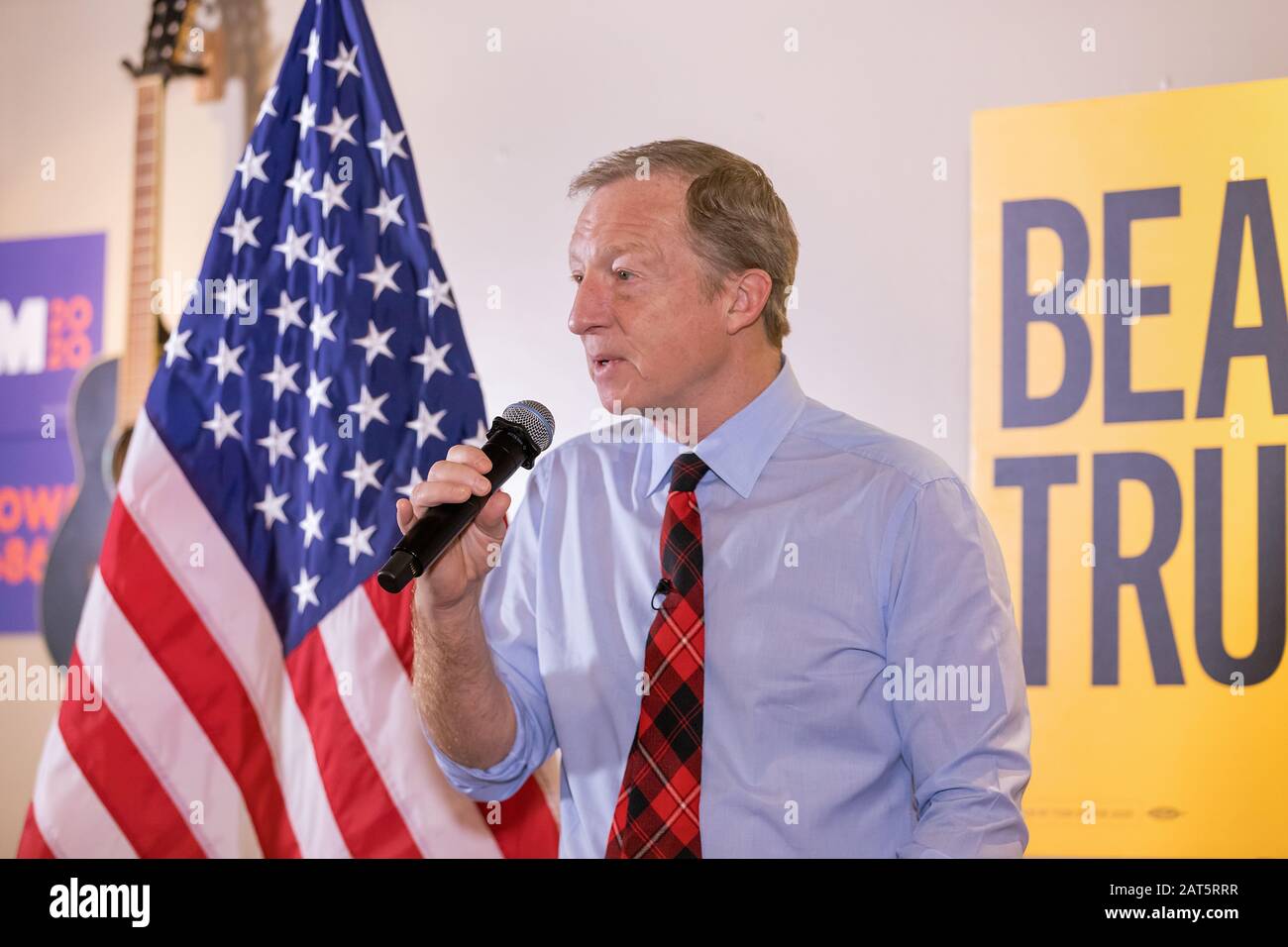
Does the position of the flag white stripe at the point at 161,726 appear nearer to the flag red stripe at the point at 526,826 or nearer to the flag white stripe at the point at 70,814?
the flag white stripe at the point at 70,814

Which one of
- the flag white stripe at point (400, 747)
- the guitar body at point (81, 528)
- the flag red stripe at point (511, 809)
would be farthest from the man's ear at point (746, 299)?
the guitar body at point (81, 528)

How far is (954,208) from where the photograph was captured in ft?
8.40

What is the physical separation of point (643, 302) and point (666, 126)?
48.4 inches

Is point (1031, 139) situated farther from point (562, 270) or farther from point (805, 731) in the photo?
point (805, 731)

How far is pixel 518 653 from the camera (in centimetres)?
173

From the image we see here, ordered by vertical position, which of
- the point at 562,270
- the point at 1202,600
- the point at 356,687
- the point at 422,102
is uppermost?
the point at 422,102

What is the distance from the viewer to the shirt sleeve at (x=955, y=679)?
1.43 m

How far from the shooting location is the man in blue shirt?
150 centimetres

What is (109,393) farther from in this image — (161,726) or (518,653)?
(518,653)

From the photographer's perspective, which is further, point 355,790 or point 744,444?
point 355,790

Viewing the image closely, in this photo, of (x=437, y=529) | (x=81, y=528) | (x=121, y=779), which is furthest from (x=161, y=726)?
(x=437, y=529)

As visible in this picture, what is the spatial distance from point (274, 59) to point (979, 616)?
2.32 metres
